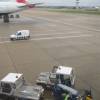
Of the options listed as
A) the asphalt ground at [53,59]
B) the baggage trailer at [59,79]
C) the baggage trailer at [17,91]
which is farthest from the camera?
the asphalt ground at [53,59]

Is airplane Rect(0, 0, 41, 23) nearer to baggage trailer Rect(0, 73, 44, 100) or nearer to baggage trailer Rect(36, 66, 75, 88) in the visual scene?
baggage trailer Rect(36, 66, 75, 88)

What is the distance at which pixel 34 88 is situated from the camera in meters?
13.7

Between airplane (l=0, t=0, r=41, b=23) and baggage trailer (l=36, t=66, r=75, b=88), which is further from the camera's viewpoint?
airplane (l=0, t=0, r=41, b=23)

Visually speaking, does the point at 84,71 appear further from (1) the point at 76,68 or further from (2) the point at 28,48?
(2) the point at 28,48

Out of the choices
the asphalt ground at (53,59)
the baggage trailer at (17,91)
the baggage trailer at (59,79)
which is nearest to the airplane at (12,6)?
the asphalt ground at (53,59)

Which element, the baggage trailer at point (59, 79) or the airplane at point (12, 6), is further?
the airplane at point (12, 6)

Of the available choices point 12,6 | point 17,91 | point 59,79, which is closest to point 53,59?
point 59,79

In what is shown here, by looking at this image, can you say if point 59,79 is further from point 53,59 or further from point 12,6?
point 12,6

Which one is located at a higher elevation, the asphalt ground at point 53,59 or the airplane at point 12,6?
the airplane at point 12,6

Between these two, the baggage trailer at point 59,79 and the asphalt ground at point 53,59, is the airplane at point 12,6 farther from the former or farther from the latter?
the baggage trailer at point 59,79

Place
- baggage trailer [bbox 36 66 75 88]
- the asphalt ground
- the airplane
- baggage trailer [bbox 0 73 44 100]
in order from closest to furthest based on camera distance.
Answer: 1. baggage trailer [bbox 0 73 44 100]
2. baggage trailer [bbox 36 66 75 88]
3. the asphalt ground
4. the airplane

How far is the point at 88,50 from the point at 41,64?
25.1ft

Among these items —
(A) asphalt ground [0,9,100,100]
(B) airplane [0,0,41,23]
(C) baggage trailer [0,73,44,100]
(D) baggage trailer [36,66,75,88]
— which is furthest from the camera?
(B) airplane [0,0,41,23]

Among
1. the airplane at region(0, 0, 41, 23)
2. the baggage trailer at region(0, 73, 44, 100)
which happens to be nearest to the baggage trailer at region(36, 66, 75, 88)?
the baggage trailer at region(0, 73, 44, 100)
